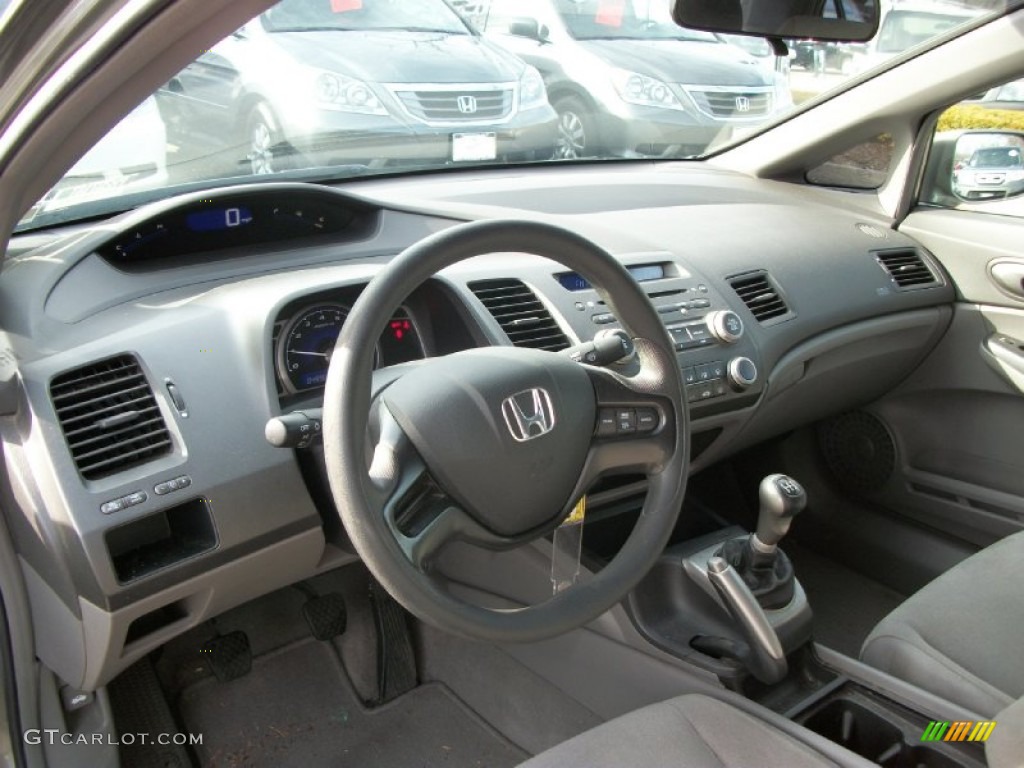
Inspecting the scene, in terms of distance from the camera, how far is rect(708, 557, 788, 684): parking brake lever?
1.84 metres

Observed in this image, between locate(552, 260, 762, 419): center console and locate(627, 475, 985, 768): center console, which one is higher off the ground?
locate(552, 260, 762, 419): center console

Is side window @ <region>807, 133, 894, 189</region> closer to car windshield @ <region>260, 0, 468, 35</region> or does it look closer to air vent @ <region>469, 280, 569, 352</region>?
car windshield @ <region>260, 0, 468, 35</region>

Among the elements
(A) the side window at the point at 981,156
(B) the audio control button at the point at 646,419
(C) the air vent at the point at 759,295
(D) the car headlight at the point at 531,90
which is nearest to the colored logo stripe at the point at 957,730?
(B) the audio control button at the point at 646,419

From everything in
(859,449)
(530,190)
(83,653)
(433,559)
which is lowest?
(859,449)

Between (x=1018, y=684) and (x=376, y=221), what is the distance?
1564mm

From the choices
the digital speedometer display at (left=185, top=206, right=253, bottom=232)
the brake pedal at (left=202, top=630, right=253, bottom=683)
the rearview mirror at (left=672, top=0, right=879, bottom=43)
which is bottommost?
the brake pedal at (left=202, top=630, right=253, bottom=683)

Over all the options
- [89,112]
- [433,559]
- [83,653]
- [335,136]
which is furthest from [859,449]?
[89,112]

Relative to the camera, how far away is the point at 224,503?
161 cm

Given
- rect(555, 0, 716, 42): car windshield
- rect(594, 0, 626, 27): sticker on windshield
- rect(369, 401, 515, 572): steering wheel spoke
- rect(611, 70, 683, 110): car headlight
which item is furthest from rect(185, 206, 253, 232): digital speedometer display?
rect(594, 0, 626, 27): sticker on windshield

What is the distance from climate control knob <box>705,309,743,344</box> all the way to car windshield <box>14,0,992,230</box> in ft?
2.33

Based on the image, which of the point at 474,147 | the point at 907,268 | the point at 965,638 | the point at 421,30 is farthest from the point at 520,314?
the point at 907,268

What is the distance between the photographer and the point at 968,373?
2795 mm

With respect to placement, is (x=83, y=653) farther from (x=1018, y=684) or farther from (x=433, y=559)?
(x=1018, y=684)

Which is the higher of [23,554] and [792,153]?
[792,153]
